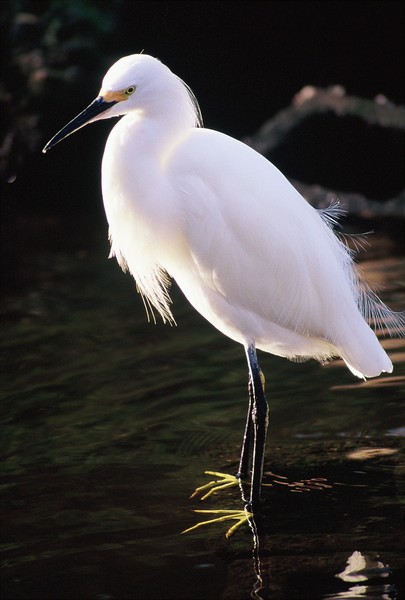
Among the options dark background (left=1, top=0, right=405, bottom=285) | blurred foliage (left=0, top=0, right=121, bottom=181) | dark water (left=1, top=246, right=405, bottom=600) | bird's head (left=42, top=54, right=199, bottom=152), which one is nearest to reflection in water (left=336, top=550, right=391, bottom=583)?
dark water (left=1, top=246, right=405, bottom=600)

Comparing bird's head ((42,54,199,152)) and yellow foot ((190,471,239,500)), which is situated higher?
bird's head ((42,54,199,152))

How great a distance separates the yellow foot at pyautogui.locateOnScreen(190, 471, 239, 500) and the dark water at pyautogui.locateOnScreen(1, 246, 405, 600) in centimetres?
3

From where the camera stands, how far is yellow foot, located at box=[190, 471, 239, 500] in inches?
138

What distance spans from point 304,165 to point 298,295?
5080 mm

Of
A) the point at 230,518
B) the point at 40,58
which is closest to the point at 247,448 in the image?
→ the point at 230,518

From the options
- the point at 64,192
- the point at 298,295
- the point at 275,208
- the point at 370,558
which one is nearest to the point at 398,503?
the point at 370,558

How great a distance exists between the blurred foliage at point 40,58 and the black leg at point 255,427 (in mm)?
6526

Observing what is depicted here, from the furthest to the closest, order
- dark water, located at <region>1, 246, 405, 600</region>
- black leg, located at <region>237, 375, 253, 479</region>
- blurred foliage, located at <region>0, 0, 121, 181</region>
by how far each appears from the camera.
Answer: blurred foliage, located at <region>0, 0, 121, 181</region> < black leg, located at <region>237, 375, 253, 479</region> < dark water, located at <region>1, 246, 405, 600</region>

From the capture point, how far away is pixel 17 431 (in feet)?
13.6

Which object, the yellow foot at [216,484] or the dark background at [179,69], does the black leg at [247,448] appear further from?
the dark background at [179,69]

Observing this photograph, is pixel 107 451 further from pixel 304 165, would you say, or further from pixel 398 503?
pixel 304 165

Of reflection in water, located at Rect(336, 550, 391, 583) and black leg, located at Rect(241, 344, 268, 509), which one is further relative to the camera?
black leg, located at Rect(241, 344, 268, 509)

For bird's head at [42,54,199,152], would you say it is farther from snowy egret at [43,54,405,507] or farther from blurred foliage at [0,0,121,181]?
blurred foliage at [0,0,121,181]

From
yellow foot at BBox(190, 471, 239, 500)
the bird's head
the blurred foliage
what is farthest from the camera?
the blurred foliage
